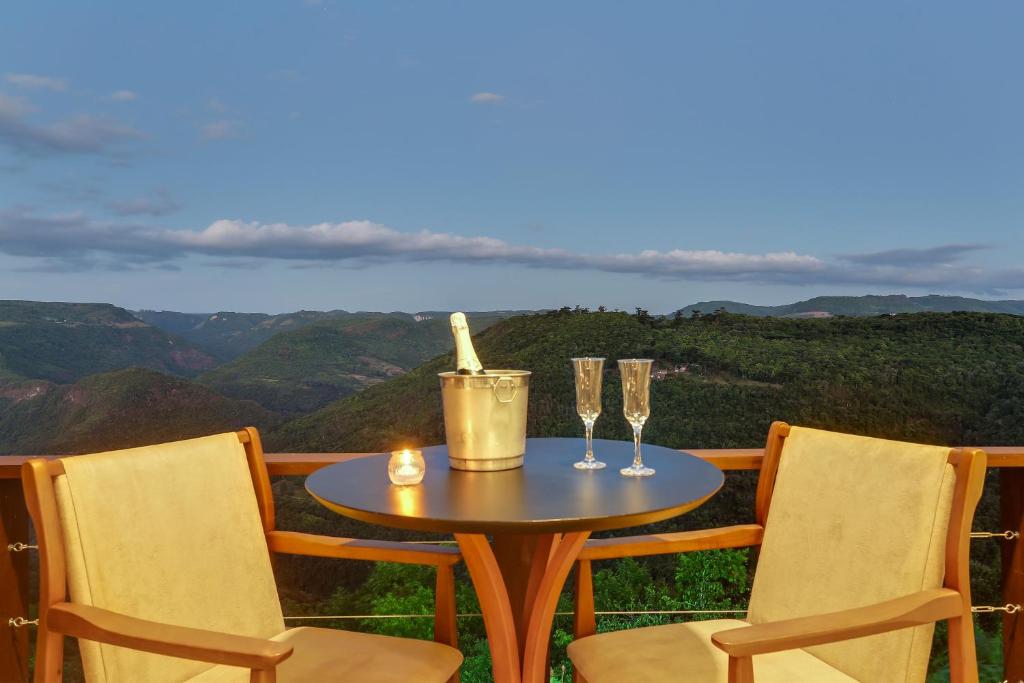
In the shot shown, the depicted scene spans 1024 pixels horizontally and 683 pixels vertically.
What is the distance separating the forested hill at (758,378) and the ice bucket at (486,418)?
11.9 meters

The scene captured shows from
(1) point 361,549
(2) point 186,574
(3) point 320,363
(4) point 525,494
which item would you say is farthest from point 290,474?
(3) point 320,363

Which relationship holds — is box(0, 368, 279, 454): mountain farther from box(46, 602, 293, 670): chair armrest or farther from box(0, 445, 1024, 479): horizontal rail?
box(46, 602, 293, 670): chair armrest

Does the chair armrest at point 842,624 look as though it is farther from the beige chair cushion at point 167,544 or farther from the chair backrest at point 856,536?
the beige chair cushion at point 167,544

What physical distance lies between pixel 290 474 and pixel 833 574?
1453 millimetres

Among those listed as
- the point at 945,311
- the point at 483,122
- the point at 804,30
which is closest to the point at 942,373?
the point at 945,311

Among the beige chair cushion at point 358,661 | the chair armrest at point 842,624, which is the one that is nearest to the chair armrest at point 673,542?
the beige chair cushion at point 358,661

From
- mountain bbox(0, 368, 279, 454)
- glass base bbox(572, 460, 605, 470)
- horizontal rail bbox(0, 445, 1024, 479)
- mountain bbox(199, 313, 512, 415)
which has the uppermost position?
glass base bbox(572, 460, 605, 470)

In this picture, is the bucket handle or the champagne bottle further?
the champagne bottle

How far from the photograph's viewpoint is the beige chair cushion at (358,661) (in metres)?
1.54

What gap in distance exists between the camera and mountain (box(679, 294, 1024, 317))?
16844 mm

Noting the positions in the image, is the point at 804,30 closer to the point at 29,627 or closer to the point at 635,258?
the point at 635,258

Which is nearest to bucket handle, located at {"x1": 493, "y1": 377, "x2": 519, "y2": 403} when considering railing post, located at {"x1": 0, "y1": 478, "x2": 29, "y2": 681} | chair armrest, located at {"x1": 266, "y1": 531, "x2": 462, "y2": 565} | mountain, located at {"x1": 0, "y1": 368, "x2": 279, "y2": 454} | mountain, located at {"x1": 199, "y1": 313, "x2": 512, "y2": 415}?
chair armrest, located at {"x1": 266, "y1": 531, "x2": 462, "y2": 565}

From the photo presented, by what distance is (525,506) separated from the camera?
138 centimetres

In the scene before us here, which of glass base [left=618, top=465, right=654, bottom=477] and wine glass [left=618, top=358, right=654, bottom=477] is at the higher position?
wine glass [left=618, top=358, right=654, bottom=477]
